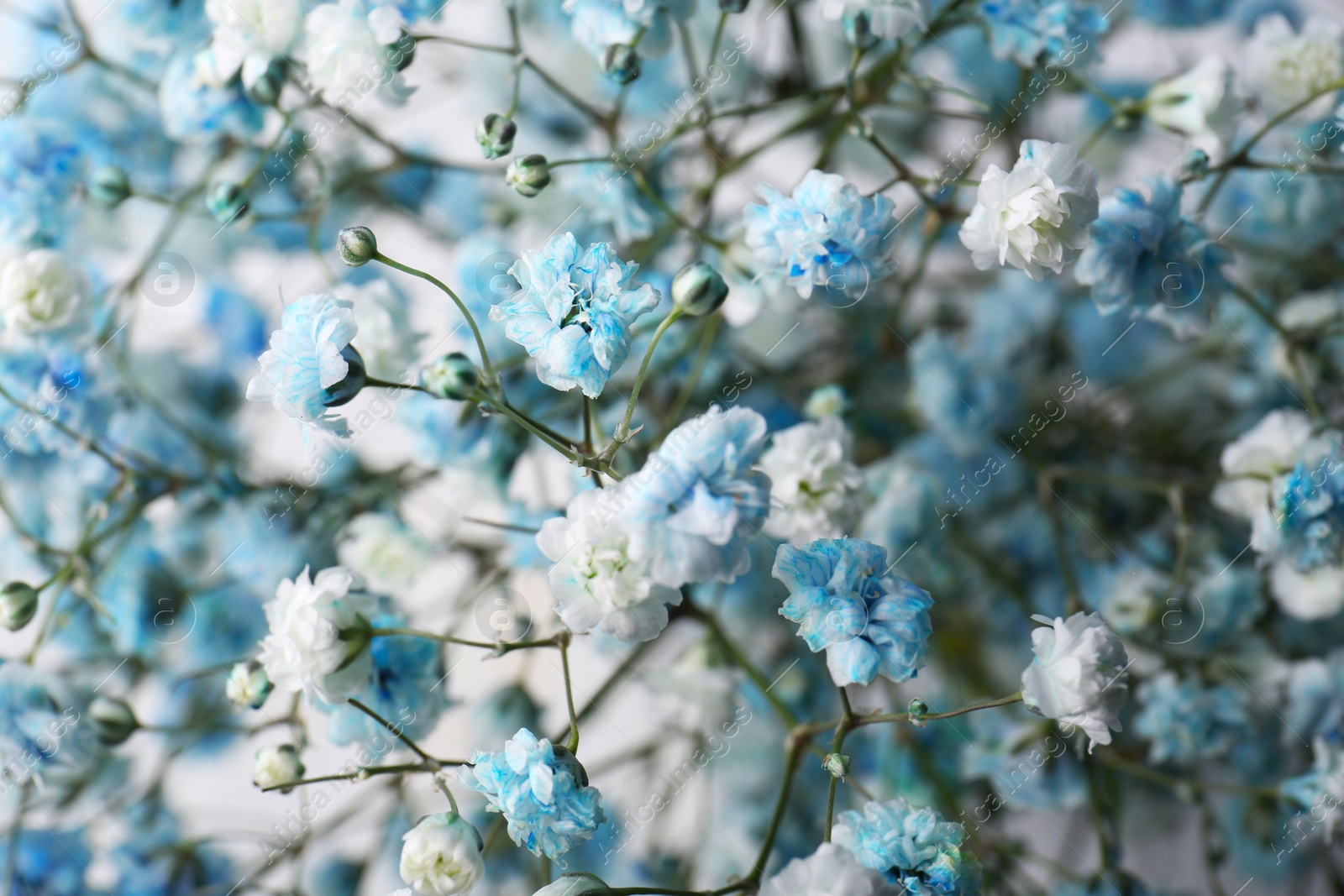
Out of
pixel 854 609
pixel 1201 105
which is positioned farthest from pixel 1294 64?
pixel 854 609

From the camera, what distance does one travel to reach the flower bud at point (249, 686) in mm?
339

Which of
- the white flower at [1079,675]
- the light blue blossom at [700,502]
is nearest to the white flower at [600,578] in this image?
the light blue blossom at [700,502]

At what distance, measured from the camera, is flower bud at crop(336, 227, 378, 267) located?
0.31m

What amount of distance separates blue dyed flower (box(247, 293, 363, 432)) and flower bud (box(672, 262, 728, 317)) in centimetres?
9

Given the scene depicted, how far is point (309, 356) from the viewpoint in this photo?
300 mm

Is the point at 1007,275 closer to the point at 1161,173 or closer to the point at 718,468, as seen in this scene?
the point at 1161,173

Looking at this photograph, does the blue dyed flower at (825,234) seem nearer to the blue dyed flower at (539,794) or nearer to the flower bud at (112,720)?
the blue dyed flower at (539,794)

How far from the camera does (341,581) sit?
328mm

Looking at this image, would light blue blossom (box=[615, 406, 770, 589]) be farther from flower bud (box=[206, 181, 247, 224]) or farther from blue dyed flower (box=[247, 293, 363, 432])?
flower bud (box=[206, 181, 247, 224])

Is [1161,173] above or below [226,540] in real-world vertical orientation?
above

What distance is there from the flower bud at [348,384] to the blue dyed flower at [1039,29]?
0.25 meters

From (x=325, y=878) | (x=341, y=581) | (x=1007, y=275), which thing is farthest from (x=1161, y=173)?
A: (x=325, y=878)

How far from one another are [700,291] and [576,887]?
6.6 inches

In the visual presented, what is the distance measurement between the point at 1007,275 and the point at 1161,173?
0.19 meters
